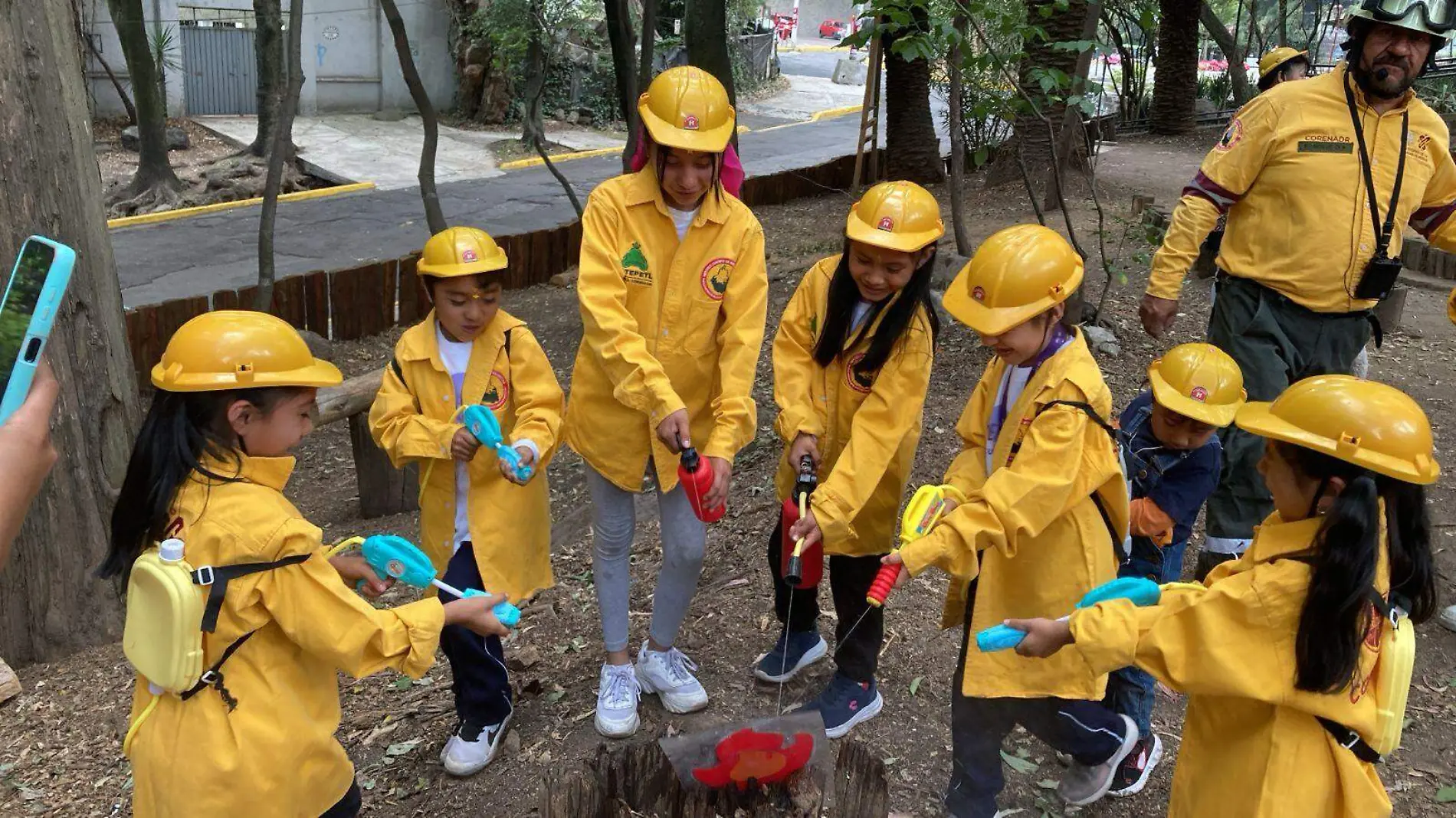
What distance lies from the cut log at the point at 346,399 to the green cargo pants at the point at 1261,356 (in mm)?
3846

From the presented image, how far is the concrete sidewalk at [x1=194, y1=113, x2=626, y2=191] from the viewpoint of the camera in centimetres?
1612

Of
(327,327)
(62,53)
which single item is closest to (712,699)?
(62,53)

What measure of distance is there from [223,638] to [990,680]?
1.82 meters

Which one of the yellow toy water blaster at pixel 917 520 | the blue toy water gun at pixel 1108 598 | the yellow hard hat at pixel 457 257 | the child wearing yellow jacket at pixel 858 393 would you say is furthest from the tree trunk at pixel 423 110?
the blue toy water gun at pixel 1108 598

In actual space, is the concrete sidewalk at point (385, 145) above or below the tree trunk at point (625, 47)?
below

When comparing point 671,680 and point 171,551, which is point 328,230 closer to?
point 671,680

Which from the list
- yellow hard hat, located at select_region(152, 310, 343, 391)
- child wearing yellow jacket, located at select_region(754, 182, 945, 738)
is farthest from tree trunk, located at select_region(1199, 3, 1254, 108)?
yellow hard hat, located at select_region(152, 310, 343, 391)

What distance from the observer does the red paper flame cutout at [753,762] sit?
2.63 meters

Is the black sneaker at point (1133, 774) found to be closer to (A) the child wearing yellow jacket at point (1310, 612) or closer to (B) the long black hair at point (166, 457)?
(A) the child wearing yellow jacket at point (1310, 612)

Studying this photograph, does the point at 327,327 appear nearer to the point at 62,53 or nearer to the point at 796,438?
the point at 62,53

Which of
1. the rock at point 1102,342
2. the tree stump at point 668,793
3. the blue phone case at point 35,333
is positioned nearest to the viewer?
the blue phone case at point 35,333

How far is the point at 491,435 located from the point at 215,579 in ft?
3.37

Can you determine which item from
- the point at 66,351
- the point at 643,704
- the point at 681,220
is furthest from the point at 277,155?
the point at 643,704

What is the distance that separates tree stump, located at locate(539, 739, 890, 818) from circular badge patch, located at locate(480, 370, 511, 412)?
1.12m
